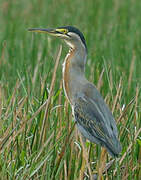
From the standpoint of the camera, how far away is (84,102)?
3477 mm

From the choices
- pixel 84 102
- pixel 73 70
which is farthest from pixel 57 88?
pixel 84 102

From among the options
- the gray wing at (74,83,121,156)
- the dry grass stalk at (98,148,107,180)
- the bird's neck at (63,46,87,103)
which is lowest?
the dry grass stalk at (98,148,107,180)

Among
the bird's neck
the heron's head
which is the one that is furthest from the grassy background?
the heron's head

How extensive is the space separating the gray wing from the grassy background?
9 centimetres

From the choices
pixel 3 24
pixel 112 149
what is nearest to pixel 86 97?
pixel 112 149

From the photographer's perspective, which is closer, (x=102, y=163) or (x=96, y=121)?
(x=102, y=163)

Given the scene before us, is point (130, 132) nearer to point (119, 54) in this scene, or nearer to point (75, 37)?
point (75, 37)

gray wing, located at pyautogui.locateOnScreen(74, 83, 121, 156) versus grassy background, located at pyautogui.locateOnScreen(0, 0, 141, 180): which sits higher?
gray wing, located at pyautogui.locateOnScreen(74, 83, 121, 156)

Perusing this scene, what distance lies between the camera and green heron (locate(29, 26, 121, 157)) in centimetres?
334

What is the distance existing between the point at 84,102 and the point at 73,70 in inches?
10.3

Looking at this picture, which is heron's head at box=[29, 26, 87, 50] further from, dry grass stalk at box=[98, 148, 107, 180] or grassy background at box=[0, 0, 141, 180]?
dry grass stalk at box=[98, 148, 107, 180]

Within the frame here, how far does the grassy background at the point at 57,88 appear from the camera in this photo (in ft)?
11.0

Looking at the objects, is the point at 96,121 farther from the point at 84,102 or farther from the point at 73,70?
the point at 73,70

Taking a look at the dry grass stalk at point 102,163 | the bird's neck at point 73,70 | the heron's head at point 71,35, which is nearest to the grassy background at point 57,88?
the dry grass stalk at point 102,163
